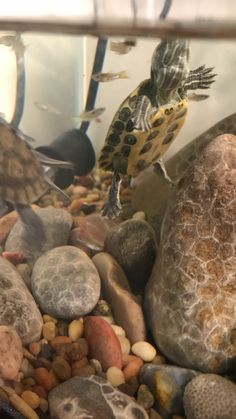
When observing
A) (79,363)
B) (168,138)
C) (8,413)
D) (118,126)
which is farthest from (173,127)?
(8,413)

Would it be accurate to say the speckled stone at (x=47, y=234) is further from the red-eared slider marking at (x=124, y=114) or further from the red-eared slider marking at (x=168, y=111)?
the red-eared slider marking at (x=168, y=111)

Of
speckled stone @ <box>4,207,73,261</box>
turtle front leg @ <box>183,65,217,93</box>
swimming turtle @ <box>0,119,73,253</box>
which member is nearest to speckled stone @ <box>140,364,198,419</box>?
speckled stone @ <box>4,207,73,261</box>

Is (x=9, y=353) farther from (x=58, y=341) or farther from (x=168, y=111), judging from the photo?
(x=168, y=111)

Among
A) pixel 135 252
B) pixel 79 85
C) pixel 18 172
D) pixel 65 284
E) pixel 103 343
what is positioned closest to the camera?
pixel 103 343

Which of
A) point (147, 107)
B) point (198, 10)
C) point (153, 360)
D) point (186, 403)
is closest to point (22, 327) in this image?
point (153, 360)

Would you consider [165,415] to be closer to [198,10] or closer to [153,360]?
[153,360]
